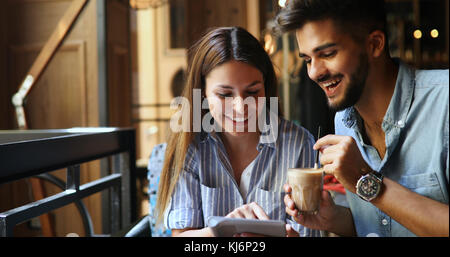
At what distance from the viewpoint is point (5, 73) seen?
3.67 feet

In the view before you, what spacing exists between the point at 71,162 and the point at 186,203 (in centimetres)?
35

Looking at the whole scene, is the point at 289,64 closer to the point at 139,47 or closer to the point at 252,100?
the point at 252,100

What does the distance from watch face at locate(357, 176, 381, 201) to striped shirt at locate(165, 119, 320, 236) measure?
14 centimetres

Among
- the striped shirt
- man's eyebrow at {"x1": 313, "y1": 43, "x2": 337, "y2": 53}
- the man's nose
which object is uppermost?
man's eyebrow at {"x1": 313, "y1": 43, "x2": 337, "y2": 53}

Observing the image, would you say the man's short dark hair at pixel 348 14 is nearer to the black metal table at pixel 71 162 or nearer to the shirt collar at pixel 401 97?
the shirt collar at pixel 401 97

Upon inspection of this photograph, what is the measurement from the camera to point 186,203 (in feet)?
2.85

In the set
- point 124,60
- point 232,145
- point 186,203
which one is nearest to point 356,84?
point 232,145

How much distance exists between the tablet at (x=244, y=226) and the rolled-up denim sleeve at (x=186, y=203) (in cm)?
8

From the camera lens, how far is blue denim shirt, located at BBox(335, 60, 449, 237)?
0.67 m

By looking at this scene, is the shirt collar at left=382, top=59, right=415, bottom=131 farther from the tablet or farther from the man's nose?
the tablet

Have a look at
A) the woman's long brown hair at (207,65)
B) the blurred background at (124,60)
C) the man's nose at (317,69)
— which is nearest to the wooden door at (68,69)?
the blurred background at (124,60)

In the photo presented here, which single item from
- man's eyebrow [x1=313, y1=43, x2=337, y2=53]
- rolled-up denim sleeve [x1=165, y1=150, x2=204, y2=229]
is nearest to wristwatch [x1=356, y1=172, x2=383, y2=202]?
man's eyebrow [x1=313, y1=43, x2=337, y2=53]

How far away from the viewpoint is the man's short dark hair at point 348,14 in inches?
26.5
